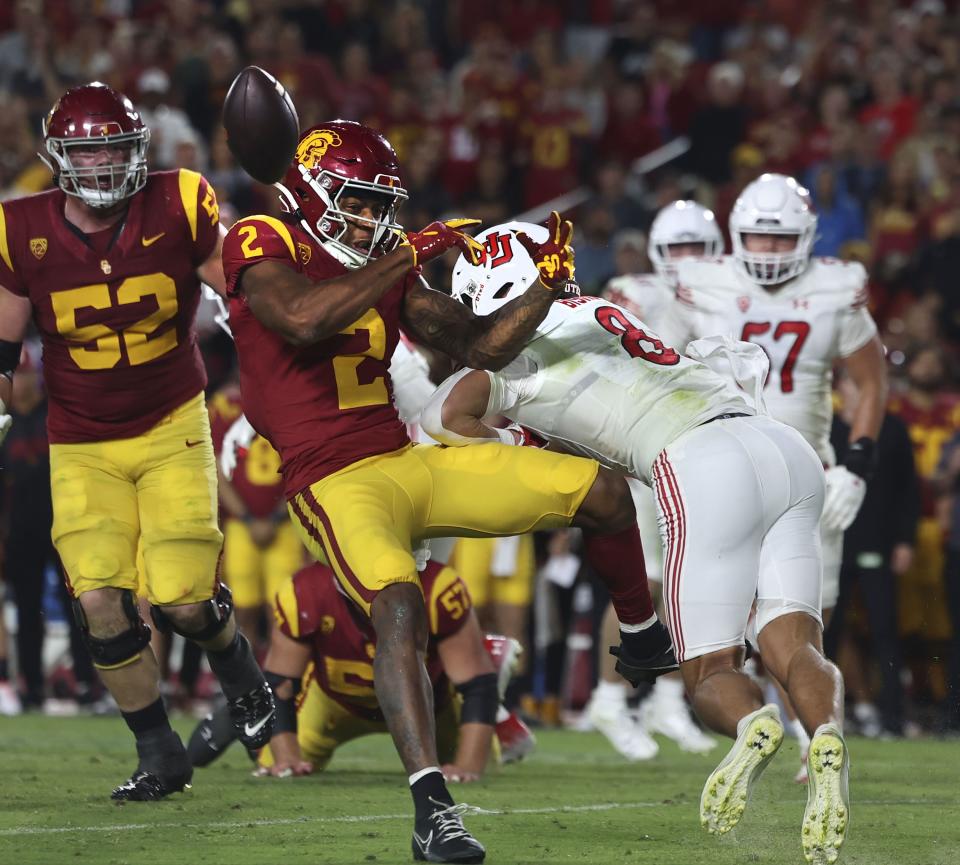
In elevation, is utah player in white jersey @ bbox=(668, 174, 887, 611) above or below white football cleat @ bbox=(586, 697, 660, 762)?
above

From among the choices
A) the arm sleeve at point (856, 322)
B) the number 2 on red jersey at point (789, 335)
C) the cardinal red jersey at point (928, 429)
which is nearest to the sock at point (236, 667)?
the number 2 on red jersey at point (789, 335)

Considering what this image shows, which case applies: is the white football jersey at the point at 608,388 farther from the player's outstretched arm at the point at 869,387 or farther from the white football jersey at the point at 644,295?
the white football jersey at the point at 644,295

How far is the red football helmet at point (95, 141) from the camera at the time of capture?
5.13 m

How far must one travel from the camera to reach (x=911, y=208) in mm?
11570

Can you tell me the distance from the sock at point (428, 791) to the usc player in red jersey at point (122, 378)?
4.91ft

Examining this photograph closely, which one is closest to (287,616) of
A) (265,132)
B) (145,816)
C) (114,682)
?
(114,682)

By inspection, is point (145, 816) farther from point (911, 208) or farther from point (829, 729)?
point (911, 208)

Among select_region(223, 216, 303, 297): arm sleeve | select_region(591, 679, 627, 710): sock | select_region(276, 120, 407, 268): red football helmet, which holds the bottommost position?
select_region(591, 679, 627, 710): sock

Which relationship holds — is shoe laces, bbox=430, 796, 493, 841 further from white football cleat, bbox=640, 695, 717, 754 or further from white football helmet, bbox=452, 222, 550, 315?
white football cleat, bbox=640, 695, 717, 754

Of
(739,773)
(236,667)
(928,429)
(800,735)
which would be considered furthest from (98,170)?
(928,429)

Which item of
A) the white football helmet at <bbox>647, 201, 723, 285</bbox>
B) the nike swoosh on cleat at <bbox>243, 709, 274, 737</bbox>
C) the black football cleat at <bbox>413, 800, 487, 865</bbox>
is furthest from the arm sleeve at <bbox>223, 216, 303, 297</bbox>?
the white football helmet at <bbox>647, 201, 723, 285</bbox>

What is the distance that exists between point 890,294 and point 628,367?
6.94m

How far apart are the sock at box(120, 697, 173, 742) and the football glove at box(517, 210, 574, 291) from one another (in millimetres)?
1881

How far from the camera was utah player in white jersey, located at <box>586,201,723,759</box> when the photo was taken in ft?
23.2
